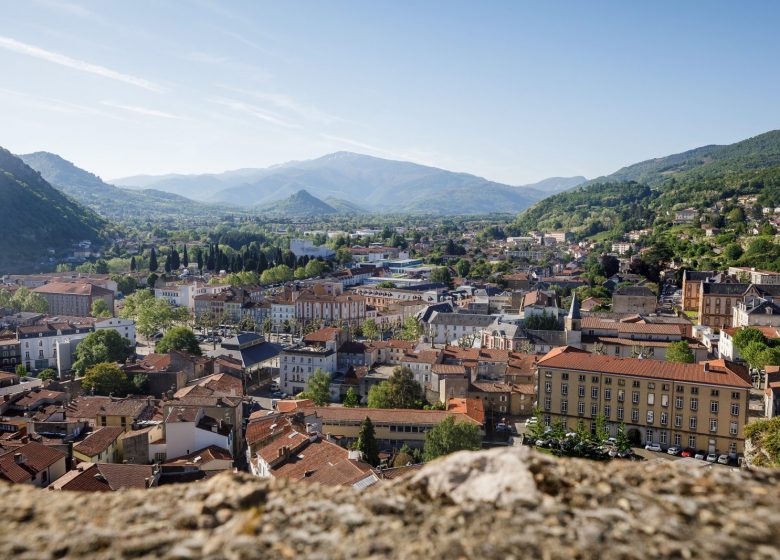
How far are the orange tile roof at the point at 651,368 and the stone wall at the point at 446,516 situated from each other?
2746 centimetres

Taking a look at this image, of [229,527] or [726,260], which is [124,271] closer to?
[726,260]

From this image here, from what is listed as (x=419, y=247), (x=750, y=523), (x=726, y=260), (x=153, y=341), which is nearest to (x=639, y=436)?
(x=750, y=523)

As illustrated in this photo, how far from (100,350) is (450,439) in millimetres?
27844

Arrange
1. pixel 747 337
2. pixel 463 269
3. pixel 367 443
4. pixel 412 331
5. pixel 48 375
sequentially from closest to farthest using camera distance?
pixel 367 443
pixel 48 375
pixel 747 337
pixel 412 331
pixel 463 269

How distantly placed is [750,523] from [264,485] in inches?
168

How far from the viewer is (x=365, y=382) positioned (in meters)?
38.8

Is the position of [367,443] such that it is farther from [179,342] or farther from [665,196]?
[665,196]

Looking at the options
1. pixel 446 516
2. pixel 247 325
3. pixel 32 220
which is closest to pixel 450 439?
pixel 446 516

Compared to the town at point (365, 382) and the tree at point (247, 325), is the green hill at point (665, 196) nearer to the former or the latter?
the town at point (365, 382)

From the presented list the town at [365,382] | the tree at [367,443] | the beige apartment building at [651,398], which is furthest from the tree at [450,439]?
the beige apartment building at [651,398]

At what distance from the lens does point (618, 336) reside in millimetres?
46406

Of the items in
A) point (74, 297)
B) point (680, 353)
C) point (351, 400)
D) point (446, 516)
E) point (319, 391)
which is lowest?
point (351, 400)

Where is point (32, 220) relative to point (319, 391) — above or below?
above

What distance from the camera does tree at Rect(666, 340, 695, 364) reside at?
4106 centimetres
